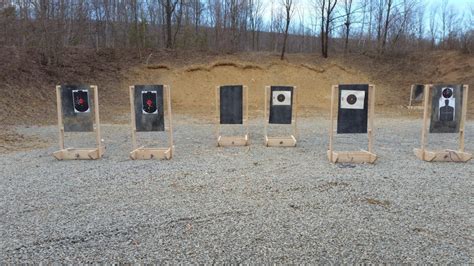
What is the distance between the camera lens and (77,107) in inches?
244

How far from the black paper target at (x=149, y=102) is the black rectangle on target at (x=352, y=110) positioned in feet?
10.6

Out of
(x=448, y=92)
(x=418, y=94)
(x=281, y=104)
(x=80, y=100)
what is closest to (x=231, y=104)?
(x=281, y=104)

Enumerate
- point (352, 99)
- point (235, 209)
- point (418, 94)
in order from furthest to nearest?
1. point (418, 94)
2. point (352, 99)
3. point (235, 209)

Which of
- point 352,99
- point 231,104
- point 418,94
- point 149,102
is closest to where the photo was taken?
point 352,99

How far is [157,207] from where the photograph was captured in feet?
12.5

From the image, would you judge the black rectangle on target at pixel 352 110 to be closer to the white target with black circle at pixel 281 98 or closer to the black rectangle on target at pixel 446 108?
the black rectangle on target at pixel 446 108

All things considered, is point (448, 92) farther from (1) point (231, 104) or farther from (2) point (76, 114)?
(2) point (76, 114)

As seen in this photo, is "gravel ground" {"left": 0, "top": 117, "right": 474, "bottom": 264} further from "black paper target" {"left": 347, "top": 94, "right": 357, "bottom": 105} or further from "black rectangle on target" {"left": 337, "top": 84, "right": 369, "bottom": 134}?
"black paper target" {"left": 347, "top": 94, "right": 357, "bottom": 105}

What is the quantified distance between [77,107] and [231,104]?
9.47 feet

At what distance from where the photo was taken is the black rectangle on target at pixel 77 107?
243 inches

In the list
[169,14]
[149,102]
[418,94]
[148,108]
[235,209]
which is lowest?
[235,209]

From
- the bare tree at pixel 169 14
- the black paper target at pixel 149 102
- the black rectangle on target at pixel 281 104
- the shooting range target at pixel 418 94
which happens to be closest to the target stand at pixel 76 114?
the black paper target at pixel 149 102

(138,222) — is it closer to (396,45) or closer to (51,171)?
(51,171)

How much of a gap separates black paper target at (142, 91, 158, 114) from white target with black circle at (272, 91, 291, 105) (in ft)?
8.27
